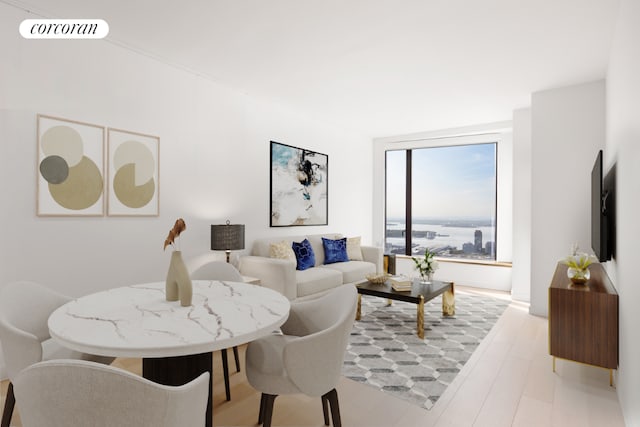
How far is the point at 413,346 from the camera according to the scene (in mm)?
3232

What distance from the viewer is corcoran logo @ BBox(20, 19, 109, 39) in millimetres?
2625

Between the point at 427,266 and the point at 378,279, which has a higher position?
the point at 427,266

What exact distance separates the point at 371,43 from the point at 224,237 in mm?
2321

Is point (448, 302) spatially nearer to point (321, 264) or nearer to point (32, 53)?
point (321, 264)

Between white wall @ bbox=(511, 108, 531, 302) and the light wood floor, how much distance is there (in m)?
2.16

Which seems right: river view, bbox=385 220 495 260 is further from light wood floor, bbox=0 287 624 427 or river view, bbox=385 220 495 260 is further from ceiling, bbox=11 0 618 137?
light wood floor, bbox=0 287 624 427

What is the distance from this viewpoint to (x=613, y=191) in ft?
8.66

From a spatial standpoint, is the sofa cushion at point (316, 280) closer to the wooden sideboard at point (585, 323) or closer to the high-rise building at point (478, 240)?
the wooden sideboard at point (585, 323)

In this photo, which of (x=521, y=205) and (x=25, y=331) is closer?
(x=25, y=331)

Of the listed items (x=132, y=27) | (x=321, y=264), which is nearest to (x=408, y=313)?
(x=321, y=264)

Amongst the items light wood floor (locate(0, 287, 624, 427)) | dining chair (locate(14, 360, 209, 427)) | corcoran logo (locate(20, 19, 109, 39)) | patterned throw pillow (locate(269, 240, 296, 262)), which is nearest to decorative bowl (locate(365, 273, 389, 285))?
patterned throw pillow (locate(269, 240, 296, 262))

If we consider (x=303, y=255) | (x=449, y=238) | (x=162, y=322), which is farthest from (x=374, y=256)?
(x=162, y=322)

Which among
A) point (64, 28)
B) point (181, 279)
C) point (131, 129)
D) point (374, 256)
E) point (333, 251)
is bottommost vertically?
point (374, 256)

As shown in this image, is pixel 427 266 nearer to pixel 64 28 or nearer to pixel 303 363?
pixel 303 363
